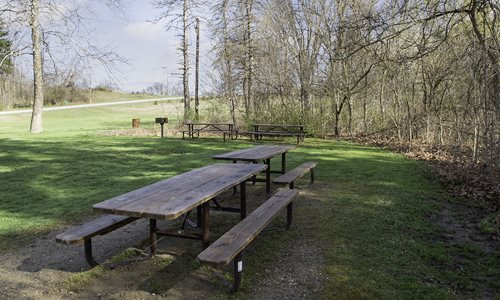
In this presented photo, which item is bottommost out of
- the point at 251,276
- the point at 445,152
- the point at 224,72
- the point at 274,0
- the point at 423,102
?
the point at 251,276

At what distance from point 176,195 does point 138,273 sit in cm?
76

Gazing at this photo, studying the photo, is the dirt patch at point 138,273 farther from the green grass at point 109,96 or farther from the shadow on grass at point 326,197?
the green grass at point 109,96

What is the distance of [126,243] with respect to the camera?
4438mm

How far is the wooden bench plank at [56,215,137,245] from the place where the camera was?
3321mm

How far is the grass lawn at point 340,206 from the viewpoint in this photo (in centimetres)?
363

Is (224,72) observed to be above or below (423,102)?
above

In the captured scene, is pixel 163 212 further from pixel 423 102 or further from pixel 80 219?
pixel 423 102

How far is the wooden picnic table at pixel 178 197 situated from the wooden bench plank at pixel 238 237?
13.7 inches

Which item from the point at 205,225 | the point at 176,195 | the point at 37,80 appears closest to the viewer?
the point at 176,195

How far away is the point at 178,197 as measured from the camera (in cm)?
356

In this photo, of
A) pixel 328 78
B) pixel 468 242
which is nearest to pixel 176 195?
pixel 468 242

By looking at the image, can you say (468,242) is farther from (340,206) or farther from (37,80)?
(37,80)

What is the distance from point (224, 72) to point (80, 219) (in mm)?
14651

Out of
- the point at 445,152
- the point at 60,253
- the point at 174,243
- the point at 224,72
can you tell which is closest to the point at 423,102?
the point at 445,152
